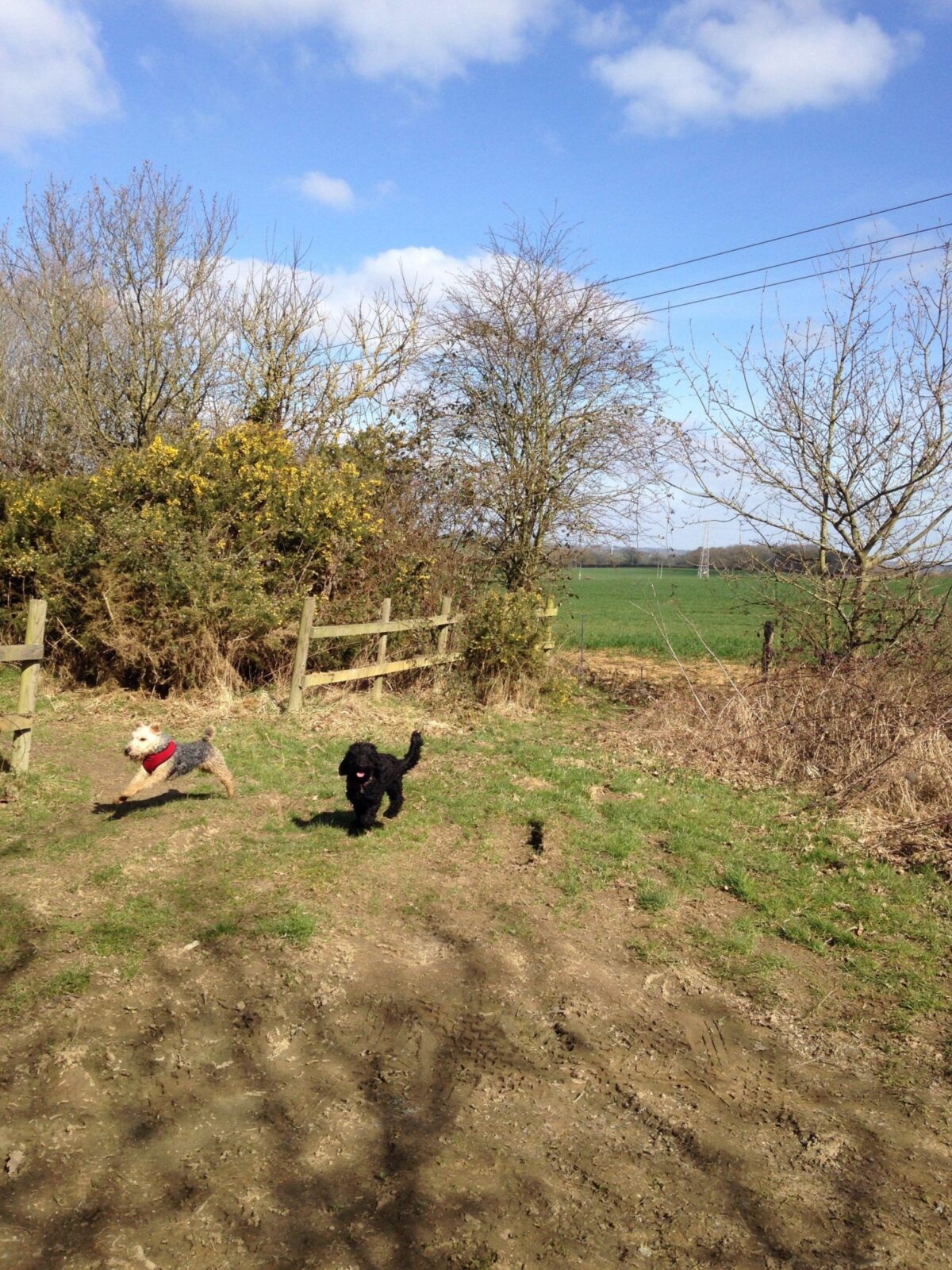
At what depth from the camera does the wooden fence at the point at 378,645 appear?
9.76m

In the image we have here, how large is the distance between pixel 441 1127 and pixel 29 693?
16.8 ft

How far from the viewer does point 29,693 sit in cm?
665

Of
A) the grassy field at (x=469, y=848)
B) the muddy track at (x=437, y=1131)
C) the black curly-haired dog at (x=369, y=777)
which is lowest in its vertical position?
the muddy track at (x=437, y=1131)

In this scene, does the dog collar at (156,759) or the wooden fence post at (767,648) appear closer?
the dog collar at (156,759)

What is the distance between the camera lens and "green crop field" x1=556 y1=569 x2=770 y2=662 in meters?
12.1

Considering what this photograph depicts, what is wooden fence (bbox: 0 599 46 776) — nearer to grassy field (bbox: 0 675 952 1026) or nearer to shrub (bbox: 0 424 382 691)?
grassy field (bbox: 0 675 952 1026)

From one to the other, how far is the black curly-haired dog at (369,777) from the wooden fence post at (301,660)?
3620mm

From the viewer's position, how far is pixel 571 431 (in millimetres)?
14719

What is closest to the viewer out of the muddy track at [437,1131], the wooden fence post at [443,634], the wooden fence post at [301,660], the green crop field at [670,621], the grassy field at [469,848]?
the muddy track at [437,1131]

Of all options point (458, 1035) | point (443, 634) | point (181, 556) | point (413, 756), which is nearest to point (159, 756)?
point (413, 756)

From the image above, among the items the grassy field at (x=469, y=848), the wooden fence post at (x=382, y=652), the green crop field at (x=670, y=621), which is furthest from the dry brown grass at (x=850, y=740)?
the wooden fence post at (x=382, y=652)

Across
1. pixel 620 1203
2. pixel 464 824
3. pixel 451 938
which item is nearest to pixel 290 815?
pixel 464 824

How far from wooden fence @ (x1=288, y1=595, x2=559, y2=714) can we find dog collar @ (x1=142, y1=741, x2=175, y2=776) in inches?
150

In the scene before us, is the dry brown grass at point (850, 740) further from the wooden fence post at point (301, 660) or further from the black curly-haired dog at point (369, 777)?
the wooden fence post at point (301, 660)
